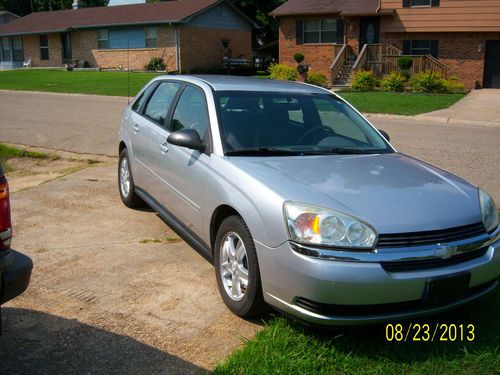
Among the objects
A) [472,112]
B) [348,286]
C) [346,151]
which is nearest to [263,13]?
[472,112]

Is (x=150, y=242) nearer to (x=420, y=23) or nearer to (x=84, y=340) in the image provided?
(x=84, y=340)

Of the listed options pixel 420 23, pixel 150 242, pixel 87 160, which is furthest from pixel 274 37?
pixel 150 242

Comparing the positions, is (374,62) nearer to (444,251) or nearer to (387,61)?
(387,61)

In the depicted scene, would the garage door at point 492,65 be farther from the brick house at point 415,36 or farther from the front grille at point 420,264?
the front grille at point 420,264

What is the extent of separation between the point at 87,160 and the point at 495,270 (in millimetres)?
7773

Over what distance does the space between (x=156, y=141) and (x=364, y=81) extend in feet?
62.0

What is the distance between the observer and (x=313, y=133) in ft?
16.0

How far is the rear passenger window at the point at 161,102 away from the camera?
5.64 metres

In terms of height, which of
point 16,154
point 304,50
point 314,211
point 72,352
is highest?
point 304,50

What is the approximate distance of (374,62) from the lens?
2567 centimetres

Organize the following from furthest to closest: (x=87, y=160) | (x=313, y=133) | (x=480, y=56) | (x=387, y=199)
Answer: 1. (x=480, y=56)
2. (x=87, y=160)
3. (x=313, y=133)
4. (x=387, y=199)

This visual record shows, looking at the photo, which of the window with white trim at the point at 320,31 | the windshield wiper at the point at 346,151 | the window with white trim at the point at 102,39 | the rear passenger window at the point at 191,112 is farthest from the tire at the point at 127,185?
the window with white trim at the point at 102,39

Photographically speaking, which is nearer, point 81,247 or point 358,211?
point 358,211

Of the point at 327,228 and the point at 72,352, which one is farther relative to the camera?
the point at 72,352
